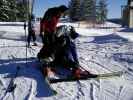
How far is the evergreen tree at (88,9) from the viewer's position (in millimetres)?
82075

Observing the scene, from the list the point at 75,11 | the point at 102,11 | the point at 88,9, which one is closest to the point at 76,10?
the point at 75,11

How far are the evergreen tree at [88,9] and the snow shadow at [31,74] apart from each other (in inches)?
2770

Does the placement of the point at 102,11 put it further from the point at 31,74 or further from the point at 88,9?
the point at 31,74

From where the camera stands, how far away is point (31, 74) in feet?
32.0

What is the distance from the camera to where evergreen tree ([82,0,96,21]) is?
8207 centimetres

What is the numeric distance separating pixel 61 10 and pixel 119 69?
246cm

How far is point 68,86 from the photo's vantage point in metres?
8.78

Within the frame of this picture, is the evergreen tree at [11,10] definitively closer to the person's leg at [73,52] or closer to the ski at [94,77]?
the person's leg at [73,52]

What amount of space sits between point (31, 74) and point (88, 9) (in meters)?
75.7

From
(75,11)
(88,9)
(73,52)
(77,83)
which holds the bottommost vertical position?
(77,83)

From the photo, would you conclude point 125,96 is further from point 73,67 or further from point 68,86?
point 73,67

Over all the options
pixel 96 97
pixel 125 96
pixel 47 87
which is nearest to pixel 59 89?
pixel 47 87

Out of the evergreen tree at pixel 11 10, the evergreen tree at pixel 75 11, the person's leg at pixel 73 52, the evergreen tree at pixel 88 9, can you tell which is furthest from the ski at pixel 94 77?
the evergreen tree at pixel 88 9

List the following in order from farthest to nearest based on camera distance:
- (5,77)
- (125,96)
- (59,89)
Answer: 1. (5,77)
2. (59,89)
3. (125,96)
